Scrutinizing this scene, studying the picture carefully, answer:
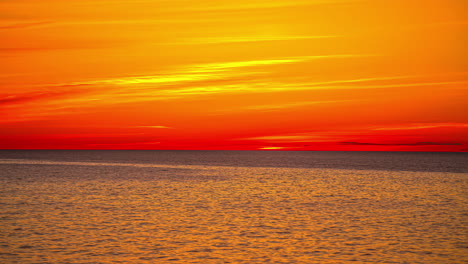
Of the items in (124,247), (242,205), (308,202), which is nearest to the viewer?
(124,247)

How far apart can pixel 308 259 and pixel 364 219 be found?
49.1 ft

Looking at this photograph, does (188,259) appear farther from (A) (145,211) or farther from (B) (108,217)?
(A) (145,211)

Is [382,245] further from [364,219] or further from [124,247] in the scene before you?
[124,247]

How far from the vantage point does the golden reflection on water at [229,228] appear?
25.7 m

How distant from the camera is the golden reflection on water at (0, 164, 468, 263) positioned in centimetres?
2570

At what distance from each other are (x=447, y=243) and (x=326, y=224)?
8589 millimetres

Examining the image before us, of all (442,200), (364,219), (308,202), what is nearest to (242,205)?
(308,202)

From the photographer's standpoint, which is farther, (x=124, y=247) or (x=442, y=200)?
(x=442, y=200)

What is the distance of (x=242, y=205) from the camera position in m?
47.1

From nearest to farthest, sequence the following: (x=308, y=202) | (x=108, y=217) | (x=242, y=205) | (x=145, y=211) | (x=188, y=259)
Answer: (x=188, y=259), (x=108, y=217), (x=145, y=211), (x=242, y=205), (x=308, y=202)

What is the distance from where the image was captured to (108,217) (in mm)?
38375

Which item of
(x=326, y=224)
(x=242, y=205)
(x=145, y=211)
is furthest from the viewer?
(x=242, y=205)

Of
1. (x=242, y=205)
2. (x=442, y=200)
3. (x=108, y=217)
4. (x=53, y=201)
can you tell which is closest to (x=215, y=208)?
(x=242, y=205)

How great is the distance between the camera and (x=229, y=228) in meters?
33.5
